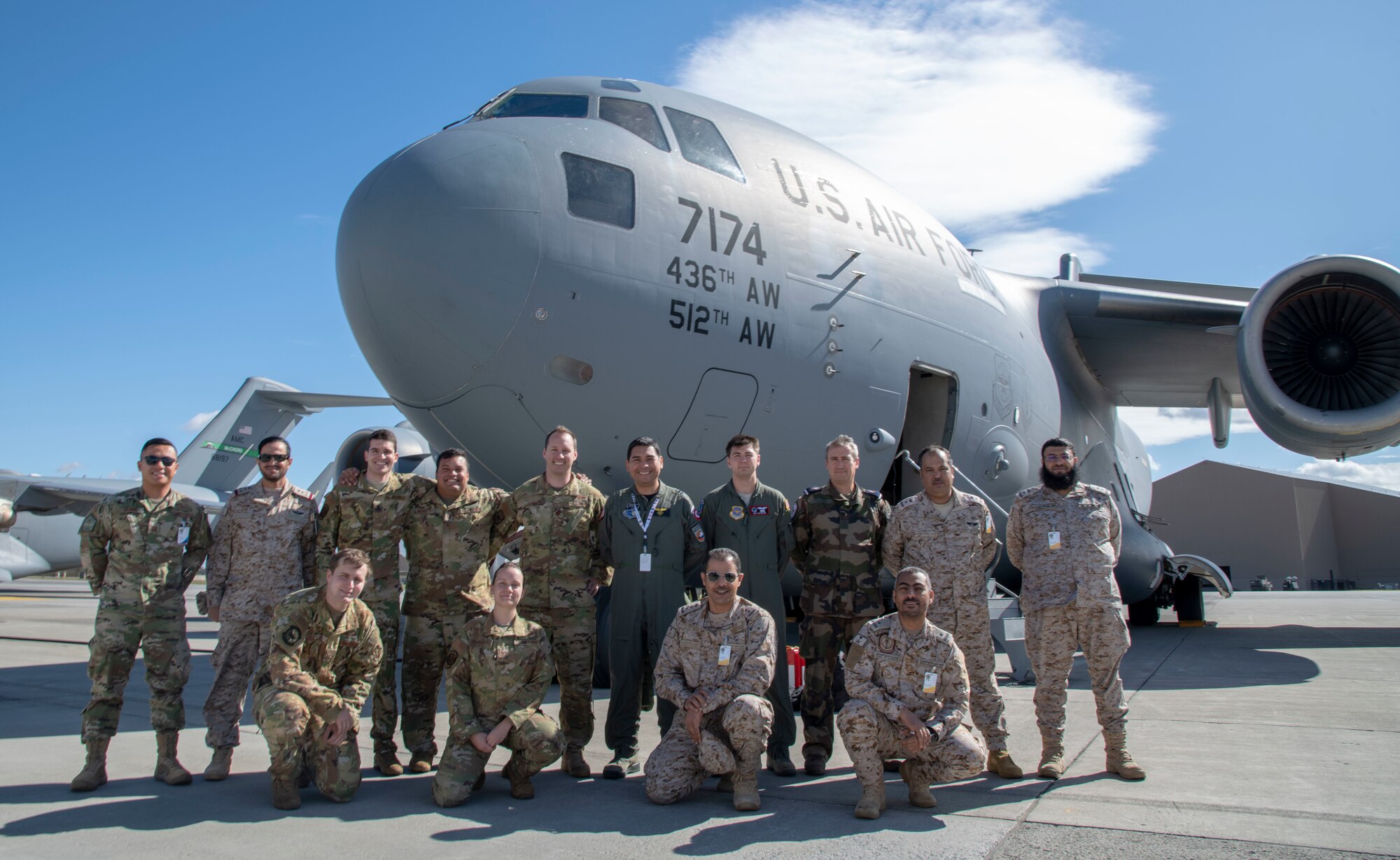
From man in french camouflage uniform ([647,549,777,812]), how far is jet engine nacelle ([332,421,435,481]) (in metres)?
3.05

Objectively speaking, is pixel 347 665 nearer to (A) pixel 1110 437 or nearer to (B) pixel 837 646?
(B) pixel 837 646

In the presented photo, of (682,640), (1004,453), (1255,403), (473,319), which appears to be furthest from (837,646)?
(1255,403)

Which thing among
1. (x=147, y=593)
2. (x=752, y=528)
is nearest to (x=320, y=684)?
(x=147, y=593)

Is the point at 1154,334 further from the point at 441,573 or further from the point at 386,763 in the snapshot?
the point at 386,763

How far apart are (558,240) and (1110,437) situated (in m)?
9.25

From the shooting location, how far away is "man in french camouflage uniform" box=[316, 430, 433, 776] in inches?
189

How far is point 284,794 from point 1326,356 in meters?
9.92

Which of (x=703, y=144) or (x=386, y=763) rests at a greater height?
(x=703, y=144)

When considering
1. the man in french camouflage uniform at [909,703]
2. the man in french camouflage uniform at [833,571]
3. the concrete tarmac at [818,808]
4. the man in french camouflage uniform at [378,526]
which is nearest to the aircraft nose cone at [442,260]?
the man in french camouflage uniform at [378,526]

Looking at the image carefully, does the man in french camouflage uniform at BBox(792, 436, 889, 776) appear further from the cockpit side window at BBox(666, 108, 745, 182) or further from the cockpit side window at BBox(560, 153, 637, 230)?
the cockpit side window at BBox(666, 108, 745, 182)

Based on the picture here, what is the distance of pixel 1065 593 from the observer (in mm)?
4645

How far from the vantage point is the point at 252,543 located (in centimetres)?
475

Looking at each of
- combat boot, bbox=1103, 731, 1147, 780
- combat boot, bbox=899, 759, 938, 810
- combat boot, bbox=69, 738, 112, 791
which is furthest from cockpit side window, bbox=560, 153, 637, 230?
combat boot, bbox=1103, 731, 1147, 780

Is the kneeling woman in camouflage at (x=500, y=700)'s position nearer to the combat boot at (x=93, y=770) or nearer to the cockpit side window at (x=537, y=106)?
the combat boot at (x=93, y=770)
